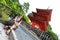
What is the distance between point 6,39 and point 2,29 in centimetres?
15

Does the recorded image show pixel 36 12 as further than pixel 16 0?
Yes

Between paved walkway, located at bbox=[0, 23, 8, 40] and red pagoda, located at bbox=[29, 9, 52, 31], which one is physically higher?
paved walkway, located at bbox=[0, 23, 8, 40]

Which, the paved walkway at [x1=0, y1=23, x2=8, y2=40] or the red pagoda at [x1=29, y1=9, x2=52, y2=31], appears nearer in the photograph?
the paved walkway at [x1=0, y1=23, x2=8, y2=40]

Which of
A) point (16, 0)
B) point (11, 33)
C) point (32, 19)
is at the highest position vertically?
point (11, 33)

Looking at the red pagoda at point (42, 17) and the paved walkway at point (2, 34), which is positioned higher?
the paved walkway at point (2, 34)

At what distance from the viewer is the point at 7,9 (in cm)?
223

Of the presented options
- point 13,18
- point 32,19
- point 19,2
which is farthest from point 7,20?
point 19,2

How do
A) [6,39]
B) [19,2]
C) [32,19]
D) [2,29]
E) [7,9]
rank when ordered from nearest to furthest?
1. [6,39]
2. [2,29]
3. [7,9]
4. [32,19]
5. [19,2]

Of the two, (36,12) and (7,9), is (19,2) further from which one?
(7,9)

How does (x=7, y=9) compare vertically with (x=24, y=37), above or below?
above

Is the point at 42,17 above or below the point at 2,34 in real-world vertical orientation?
below

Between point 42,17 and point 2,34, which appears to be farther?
A: point 42,17

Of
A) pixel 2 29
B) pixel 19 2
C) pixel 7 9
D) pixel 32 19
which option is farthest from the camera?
pixel 19 2

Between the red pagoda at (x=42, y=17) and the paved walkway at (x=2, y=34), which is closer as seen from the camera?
the paved walkway at (x=2, y=34)
